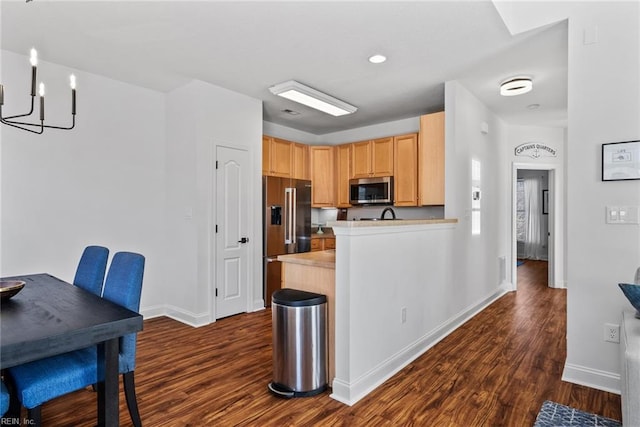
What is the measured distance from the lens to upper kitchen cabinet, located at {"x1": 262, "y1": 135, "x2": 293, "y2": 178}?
16.4 feet

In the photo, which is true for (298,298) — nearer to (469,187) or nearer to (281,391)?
(281,391)

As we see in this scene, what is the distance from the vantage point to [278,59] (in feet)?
10.8

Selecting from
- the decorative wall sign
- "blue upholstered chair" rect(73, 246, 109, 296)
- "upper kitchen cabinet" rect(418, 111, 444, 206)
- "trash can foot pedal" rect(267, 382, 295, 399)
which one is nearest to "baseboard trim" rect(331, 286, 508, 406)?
"trash can foot pedal" rect(267, 382, 295, 399)

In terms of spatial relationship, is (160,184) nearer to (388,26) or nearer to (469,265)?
(388,26)

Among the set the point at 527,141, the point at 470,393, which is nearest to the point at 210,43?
the point at 470,393

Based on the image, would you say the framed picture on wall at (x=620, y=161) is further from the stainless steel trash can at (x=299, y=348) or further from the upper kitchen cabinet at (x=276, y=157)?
the upper kitchen cabinet at (x=276, y=157)

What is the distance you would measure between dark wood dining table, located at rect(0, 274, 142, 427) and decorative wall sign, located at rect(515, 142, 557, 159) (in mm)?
6107

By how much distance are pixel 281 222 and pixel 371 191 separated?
1.49 metres

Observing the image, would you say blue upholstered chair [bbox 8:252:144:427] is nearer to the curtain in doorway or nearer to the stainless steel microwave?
the stainless steel microwave

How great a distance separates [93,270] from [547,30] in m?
3.93

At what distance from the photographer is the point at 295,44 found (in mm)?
2977

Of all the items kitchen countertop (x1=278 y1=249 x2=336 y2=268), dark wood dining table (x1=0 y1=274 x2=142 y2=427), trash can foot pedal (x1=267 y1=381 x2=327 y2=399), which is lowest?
trash can foot pedal (x1=267 y1=381 x2=327 y2=399)

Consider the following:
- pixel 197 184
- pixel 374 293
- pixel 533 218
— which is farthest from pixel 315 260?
pixel 533 218

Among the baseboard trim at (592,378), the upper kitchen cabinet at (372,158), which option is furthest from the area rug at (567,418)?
the upper kitchen cabinet at (372,158)
